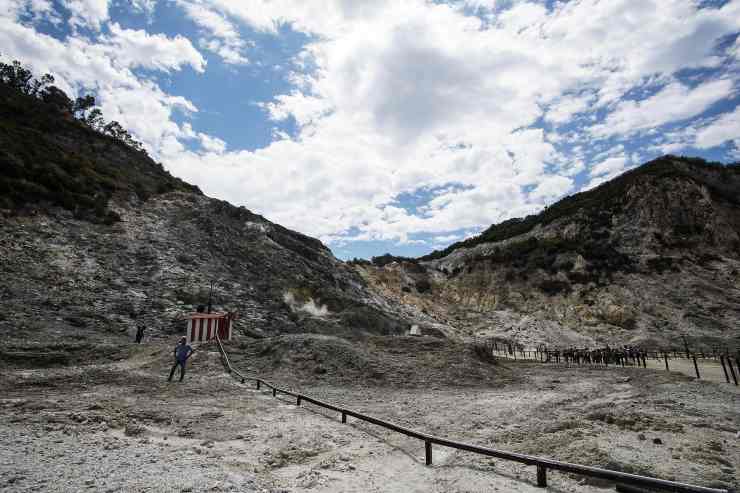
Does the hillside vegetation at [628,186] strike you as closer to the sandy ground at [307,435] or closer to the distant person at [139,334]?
the sandy ground at [307,435]

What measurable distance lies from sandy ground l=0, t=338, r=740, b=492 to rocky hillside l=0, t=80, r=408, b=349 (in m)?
7.30

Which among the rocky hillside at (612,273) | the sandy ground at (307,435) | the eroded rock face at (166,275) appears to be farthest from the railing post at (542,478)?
the rocky hillside at (612,273)

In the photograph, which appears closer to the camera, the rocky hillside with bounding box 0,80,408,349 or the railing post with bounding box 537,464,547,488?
the railing post with bounding box 537,464,547,488

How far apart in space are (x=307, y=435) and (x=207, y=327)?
48.4 feet

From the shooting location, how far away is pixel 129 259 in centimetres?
2809

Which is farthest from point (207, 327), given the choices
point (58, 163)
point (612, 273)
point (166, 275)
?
point (612, 273)

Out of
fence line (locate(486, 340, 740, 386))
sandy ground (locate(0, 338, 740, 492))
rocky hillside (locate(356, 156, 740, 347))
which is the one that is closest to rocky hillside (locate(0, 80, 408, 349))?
sandy ground (locate(0, 338, 740, 492))

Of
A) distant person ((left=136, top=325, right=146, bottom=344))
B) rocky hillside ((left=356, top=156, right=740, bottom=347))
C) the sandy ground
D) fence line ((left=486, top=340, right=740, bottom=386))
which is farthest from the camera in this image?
rocky hillside ((left=356, top=156, right=740, bottom=347))

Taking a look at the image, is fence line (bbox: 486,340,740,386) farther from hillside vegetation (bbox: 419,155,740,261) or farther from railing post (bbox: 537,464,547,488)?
hillside vegetation (bbox: 419,155,740,261)

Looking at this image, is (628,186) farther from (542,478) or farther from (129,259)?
(542,478)

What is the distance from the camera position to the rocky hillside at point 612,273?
161ft

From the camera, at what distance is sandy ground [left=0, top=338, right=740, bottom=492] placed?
646 centimetres

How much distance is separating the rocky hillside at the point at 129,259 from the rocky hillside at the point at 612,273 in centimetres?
1939

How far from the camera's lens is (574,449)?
334 inches
